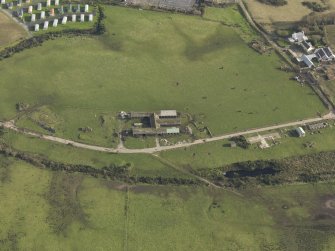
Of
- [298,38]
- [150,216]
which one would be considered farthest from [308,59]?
[150,216]

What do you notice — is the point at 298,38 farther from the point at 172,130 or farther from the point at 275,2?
the point at 172,130

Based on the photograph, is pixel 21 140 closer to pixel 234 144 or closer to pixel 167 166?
pixel 167 166

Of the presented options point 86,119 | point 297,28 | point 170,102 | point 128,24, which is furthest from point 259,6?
point 86,119

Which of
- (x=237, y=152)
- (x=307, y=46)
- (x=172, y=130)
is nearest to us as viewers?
(x=237, y=152)

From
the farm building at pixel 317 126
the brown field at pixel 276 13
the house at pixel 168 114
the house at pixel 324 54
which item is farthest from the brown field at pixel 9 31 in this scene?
the house at pixel 324 54

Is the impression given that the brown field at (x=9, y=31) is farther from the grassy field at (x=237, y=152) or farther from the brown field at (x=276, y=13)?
the brown field at (x=276, y=13)
